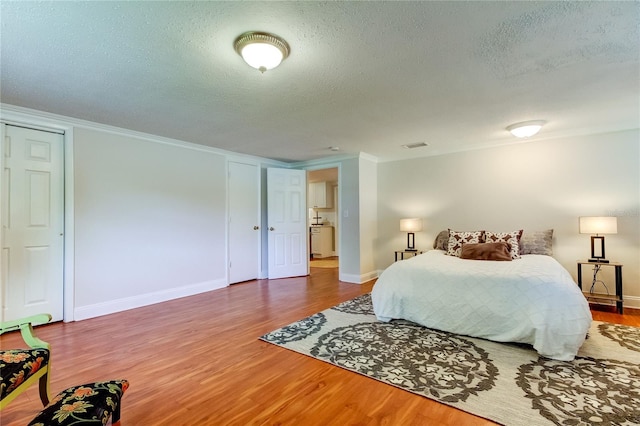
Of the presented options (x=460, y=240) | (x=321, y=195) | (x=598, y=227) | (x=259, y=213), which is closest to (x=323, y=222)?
(x=321, y=195)

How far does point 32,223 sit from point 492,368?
4457 millimetres

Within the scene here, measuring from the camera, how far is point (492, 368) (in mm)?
2152

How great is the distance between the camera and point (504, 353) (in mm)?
2387

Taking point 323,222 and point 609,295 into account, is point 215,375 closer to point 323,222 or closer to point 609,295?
point 609,295

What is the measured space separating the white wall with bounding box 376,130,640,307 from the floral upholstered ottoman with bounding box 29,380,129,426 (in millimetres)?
4548

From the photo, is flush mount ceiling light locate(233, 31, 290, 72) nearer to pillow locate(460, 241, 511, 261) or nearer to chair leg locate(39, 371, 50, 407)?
chair leg locate(39, 371, 50, 407)

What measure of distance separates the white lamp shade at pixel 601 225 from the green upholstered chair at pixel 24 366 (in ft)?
16.3

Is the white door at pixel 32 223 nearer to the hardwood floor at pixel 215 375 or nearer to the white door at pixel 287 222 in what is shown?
the hardwood floor at pixel 215 375

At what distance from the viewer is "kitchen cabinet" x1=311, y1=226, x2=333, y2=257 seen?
831cm

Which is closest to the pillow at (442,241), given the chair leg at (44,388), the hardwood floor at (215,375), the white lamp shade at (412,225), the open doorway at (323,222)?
the white lamp shade at (412,225)

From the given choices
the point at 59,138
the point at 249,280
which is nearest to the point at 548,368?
the point at 249,280

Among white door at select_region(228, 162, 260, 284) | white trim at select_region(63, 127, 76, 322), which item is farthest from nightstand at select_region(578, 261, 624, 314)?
white trim at select_region(63, 127, 76, 322)

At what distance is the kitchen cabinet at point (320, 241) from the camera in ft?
27.3

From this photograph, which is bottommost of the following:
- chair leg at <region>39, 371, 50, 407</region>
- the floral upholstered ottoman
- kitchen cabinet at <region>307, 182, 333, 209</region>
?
chair leg at <region>39, 371, 50, 407</region>
